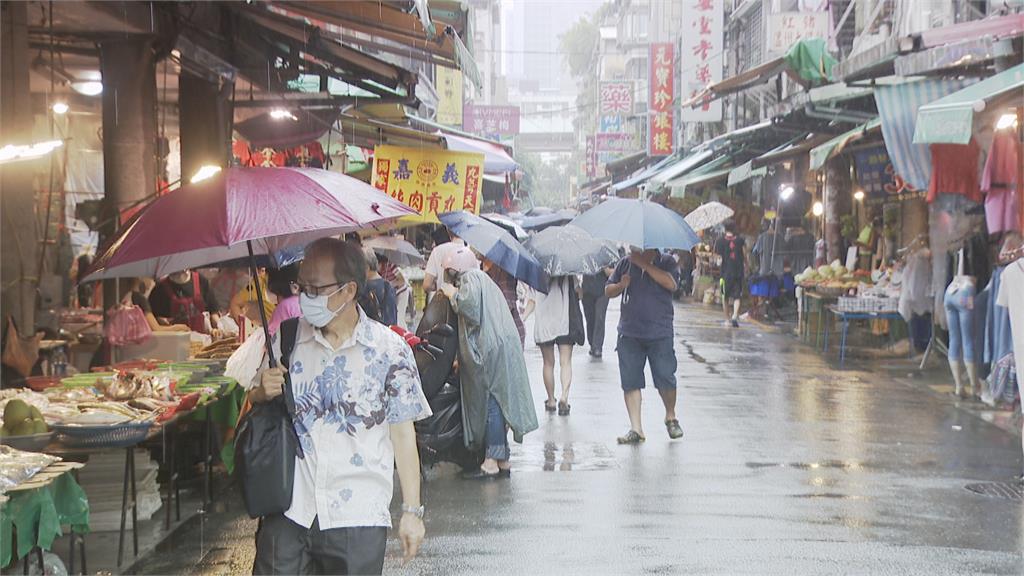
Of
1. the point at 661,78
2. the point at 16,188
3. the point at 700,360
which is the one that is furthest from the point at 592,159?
the point at 16,188

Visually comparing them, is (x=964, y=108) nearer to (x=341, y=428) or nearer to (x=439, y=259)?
(x=439, y=259)

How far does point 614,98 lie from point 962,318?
1477 inches

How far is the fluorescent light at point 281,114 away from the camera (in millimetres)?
12817

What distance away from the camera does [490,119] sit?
1779 inches

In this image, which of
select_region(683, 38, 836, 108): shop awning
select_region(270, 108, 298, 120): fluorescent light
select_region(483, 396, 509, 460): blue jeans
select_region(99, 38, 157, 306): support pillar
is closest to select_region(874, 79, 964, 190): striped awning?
select_region(683, 38, 836, 108): shop awning

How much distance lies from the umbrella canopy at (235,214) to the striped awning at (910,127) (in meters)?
9.87

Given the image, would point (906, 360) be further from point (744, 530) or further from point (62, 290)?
point (62, 290)

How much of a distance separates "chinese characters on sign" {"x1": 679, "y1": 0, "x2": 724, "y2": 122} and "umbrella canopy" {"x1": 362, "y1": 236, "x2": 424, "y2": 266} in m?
17.8

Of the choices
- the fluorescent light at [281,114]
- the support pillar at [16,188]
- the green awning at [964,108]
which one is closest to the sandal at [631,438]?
the green awning at [964,108]

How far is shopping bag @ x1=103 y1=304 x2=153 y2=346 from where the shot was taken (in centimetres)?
898

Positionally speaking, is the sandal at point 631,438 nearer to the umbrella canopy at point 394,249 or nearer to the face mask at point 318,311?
the umbrella canopy at point 394,249

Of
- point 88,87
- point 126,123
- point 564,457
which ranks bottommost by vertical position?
point 564,457

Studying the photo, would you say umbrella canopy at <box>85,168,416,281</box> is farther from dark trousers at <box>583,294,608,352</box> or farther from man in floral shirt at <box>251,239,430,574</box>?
dark trousers at <box>583,294,608,352</box>

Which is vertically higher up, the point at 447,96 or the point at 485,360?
the point at 447,96
